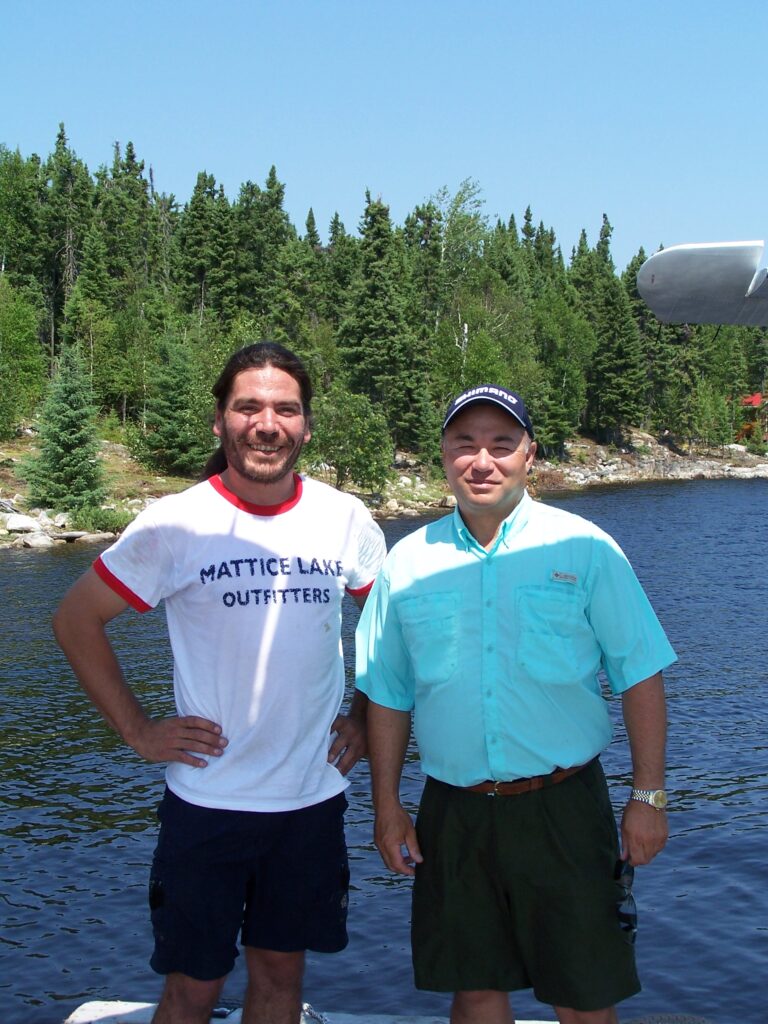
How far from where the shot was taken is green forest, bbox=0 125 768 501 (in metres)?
43.0

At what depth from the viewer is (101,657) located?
10.7 ft

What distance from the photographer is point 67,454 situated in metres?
32.2

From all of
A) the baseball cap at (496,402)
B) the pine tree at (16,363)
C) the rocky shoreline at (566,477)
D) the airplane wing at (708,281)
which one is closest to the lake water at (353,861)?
the baseball cap at (496,402)

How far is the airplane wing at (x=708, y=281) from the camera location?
2.66 m

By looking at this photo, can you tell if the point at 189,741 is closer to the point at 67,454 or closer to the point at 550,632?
the point at 550,632

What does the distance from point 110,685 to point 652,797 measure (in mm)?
1667

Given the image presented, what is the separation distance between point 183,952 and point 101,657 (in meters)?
0.90

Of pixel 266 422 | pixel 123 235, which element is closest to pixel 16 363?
pixel 123 235

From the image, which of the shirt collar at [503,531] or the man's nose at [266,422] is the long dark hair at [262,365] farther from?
the shirt collar at [503,531]

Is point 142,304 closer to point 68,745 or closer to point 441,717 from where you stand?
point 68,745

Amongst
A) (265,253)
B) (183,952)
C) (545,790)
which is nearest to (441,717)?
(545,790)

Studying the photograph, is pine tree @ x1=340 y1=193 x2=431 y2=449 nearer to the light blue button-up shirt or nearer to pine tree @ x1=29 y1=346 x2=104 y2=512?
pine tree @ x1=29 y1=346 x2=104 y2=512

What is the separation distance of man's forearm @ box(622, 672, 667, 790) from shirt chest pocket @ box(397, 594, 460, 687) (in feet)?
1.73

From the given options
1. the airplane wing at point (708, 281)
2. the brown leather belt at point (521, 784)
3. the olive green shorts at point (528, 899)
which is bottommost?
the olive green shorts at point (528, 899)
